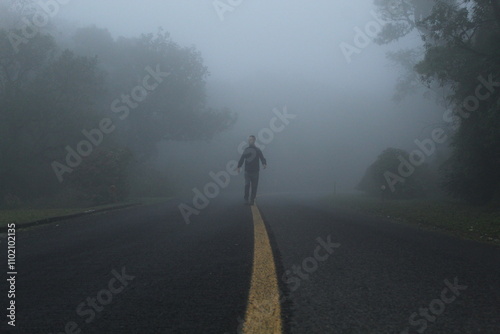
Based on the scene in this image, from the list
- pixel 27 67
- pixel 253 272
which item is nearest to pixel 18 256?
pixel 253 272

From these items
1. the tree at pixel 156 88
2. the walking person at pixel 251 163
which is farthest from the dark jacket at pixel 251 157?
the tree at pixel 156 88

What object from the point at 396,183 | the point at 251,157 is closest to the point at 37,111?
Answer: the point at 251,157

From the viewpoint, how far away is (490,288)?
286cm

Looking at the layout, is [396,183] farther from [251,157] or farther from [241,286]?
[241,286]

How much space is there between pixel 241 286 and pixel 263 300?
405 mm

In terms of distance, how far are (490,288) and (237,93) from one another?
69.3 meters

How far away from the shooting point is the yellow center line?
1896 mm

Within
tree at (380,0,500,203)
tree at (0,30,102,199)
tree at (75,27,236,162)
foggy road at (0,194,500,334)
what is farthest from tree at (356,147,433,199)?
tree at (75,27,236,162)

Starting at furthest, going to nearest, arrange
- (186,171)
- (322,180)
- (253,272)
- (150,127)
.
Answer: (322,180), (186,171), (150,127), (253,272)

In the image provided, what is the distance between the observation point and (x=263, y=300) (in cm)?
230

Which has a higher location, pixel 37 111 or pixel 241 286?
pixel 37 111

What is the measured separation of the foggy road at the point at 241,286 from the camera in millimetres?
2064

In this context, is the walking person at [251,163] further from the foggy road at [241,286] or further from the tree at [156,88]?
the tree at [156,88]

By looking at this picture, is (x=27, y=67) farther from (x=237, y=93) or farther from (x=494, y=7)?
(x=237, y=93)
